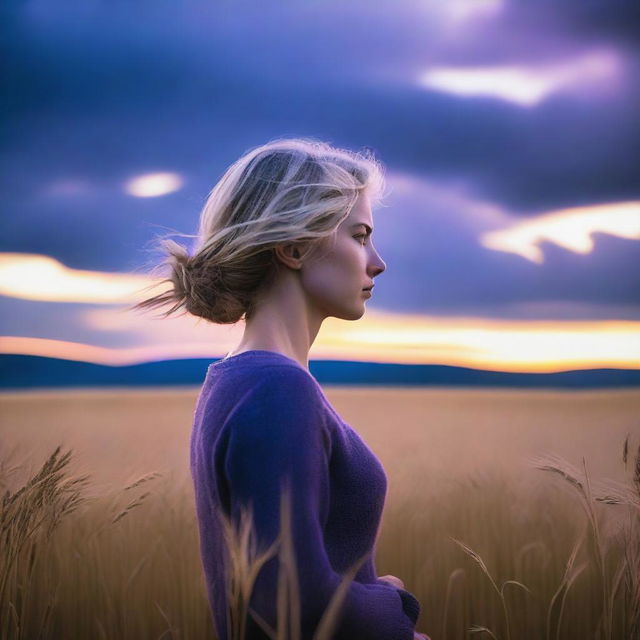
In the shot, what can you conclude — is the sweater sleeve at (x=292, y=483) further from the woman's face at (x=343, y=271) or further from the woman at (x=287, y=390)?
the woman's face at (x=343, y=271)

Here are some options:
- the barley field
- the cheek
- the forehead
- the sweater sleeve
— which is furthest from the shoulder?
the barley field

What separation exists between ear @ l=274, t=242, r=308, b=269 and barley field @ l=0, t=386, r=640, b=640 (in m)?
0.71

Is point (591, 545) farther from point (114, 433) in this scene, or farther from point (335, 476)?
point (114, 433)

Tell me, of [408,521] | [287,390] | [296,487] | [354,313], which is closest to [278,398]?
[287,390]

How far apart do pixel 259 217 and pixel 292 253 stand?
8 centimetres

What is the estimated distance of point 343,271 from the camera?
4.18 ft

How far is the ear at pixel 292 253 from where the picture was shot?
1.24 meters

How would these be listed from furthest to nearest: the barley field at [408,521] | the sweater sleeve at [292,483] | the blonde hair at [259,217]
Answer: the barley field at [408,521] → the blonde hair at [259,217] → the sweater sleeve at [292,483]

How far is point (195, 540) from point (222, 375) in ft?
4.42

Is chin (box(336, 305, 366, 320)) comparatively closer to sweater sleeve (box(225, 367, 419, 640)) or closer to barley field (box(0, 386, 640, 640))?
sweater sleeve (box(225, 367, 419, 640))

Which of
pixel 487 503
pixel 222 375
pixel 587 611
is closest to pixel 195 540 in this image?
pixel 487 503

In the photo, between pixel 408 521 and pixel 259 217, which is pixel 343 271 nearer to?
pixel 259 217

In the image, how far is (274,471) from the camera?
0.97m

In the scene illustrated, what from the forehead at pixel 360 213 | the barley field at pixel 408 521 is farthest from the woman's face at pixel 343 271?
the barley field at pixel 408 521
